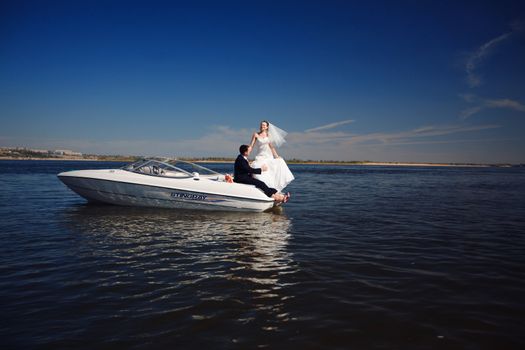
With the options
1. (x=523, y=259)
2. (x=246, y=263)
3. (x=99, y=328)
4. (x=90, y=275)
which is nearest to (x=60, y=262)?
(x=90, y=275)

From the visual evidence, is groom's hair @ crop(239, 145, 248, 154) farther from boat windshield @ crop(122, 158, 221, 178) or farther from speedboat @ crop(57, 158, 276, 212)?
boat windshield @ crop(122, 158, 221, 178)

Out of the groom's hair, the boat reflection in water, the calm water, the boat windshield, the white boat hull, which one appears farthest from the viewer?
the boat windshield

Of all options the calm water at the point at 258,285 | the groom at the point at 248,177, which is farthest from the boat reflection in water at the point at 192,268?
the groom at the point at 248,177

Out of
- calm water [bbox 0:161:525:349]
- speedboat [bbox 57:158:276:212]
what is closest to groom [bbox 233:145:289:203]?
speedboat [bbox 57:158:276:212]

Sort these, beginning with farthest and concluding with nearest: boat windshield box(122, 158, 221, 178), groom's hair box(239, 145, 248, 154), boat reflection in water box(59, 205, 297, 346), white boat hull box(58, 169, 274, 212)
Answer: boat windshield box(122, 158, 221, 178), white boat hull box(58, 169, 274, 212), groom's hair box(239, 145, 248, 154), boat reflection in water box(59, 205, 297, 346)

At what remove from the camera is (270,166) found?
479 inches

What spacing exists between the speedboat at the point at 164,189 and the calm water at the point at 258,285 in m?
1.91

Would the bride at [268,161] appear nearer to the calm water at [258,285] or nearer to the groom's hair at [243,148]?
the groom's hair at [243,148]

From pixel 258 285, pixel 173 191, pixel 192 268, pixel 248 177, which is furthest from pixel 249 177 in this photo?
pixel 258 285

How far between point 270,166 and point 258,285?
757 centimetres

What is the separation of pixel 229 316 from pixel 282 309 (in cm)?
72

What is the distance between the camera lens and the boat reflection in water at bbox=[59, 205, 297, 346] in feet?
12.8

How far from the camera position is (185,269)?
5.59 metres

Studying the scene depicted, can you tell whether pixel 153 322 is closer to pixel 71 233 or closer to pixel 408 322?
pixel 408 322
